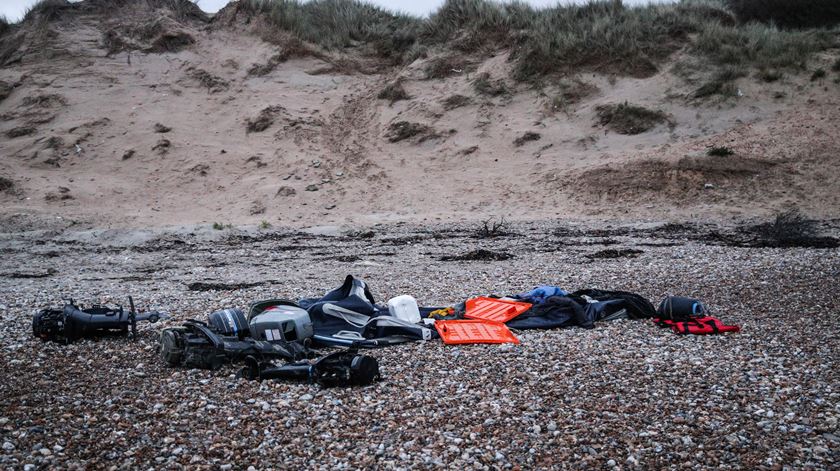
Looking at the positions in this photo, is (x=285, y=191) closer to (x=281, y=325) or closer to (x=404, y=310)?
(x=404, y=310)

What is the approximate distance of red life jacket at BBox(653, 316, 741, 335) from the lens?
538 cm

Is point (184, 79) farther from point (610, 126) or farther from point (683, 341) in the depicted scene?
point (683, 341)

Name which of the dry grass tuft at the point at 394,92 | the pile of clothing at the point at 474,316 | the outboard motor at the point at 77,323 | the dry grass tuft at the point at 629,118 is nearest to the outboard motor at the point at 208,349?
the pile of clothing at the point at 474,316

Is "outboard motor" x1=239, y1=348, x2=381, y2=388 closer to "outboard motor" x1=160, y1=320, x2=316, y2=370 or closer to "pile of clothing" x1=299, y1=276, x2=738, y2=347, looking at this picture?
"outboard motor" x1=160, y1=320, x2=316, y2=370

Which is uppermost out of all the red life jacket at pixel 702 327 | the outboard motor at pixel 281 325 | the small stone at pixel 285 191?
the small stone at pixel 285 191

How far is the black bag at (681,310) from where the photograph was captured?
18.3ft

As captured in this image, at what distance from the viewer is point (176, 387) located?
4203mm

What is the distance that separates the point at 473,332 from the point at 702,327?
Result: 6.69ft

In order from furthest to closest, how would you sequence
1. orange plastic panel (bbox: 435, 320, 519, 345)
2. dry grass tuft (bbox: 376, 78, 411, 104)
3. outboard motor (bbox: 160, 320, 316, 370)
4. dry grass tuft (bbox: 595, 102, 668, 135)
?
1. dry grass tuft (bbox: 376, 78, 411, 104)
2. dry grass tuft (bbox: 595, 102, 668, 135)
3. orange plastic panel (bbox: 435, 320, 519, 345)
4. outboard motor (bbox: 160, 320, 316, 370)

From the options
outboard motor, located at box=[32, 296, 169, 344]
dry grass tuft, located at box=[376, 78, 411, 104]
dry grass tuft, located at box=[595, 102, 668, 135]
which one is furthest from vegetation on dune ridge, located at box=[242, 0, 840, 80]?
outboard motor, located at box=[32, 296, 169, 344]

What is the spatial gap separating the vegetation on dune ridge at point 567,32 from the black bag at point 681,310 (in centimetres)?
1536

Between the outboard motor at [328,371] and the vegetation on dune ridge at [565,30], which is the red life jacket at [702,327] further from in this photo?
the vegetation on dune ridge at [565,30]

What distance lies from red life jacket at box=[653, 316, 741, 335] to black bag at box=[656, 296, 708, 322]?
0.19 feet

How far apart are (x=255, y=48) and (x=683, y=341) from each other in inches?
816
